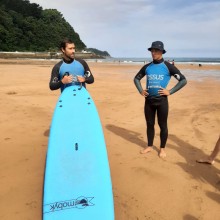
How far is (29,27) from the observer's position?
90.1 m

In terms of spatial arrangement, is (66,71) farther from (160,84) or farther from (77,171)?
(77,171)

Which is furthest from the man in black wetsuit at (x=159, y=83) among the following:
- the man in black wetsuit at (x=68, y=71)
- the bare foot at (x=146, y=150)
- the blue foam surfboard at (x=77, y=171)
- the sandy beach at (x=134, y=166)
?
the blue foam surfboard at (x=77, y=171)

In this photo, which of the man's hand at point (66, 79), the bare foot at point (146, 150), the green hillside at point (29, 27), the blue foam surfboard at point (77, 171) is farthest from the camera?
the green hillside at point (29, 27)

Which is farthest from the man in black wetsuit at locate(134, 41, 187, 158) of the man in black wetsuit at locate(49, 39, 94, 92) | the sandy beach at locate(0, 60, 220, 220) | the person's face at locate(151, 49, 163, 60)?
the man in black wetsuit at locate(49, 39, 94, 92)

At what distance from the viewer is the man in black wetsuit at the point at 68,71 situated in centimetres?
468

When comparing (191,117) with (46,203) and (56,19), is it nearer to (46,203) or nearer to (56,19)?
(46,203)

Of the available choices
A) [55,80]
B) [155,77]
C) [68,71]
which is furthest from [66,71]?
[155,77]

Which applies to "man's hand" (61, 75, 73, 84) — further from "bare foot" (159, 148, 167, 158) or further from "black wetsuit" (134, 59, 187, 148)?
"bare foot" (159, 148, 167, 158)

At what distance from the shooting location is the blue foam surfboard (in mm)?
2867

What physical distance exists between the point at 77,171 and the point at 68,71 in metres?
2.17

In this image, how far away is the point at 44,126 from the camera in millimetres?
6652

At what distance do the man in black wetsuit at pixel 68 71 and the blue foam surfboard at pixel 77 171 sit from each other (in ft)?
1.98

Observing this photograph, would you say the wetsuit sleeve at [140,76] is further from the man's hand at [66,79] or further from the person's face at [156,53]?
the man's hand at [66,79]

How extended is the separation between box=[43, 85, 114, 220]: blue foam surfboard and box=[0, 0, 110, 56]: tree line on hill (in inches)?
2587
